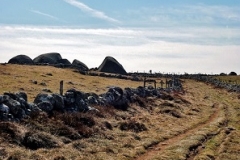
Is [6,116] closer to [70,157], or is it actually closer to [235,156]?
[70,157]

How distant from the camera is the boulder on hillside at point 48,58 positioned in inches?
4860

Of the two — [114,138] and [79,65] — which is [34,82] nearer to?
[114,138]

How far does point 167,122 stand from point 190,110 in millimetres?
12055

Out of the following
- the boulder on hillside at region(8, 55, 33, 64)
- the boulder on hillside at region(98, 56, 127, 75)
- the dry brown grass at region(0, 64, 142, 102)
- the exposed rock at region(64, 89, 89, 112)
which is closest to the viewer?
the exposed rock at region(64, 89, 89, 112)

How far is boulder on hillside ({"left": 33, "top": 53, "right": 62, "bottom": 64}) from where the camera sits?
12344 cm

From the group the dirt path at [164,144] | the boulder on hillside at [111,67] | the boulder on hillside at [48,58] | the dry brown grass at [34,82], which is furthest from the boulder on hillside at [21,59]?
the dirt path at [164,144]

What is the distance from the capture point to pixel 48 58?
125 meters

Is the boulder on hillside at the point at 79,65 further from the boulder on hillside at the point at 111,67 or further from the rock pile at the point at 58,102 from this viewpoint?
the rock pile at the point at 58,102

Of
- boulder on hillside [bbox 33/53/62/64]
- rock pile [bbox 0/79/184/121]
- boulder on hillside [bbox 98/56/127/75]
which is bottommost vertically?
rock pile [bbox 0/79/184/121]

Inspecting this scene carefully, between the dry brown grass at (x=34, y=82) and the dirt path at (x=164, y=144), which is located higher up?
the dry brown grass at (x=34, y=82)

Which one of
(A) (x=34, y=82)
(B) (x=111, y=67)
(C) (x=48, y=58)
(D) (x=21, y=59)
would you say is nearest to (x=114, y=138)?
(A) (x=34, y=82)

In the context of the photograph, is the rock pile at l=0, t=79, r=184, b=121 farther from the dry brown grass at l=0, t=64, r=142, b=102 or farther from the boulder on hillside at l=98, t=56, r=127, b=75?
the boulder on hillside at l=98, t=56, r=127, b=75

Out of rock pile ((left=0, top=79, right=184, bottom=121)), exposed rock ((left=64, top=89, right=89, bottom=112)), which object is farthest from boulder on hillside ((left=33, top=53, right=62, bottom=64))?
exposed rock ((left=64, top=89, right=89, bottom=112))

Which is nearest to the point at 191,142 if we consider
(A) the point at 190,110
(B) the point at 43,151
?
(B) the point at 43,151
